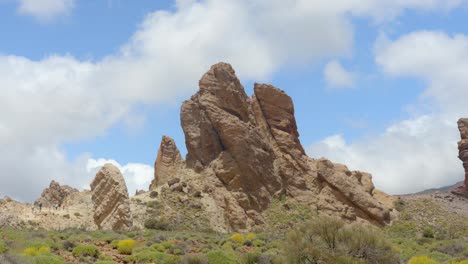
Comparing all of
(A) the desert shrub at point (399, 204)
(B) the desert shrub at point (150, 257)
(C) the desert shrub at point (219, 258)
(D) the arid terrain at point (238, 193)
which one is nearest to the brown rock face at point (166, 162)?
(D) the arid terrain at point (238, 193)

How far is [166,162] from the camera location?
5606cm

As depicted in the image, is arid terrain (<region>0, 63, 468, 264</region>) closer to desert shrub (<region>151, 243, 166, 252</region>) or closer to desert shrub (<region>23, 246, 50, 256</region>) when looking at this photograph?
desert shrub (<region>151, 243, 166, 252</region>)

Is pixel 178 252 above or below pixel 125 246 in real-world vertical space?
below

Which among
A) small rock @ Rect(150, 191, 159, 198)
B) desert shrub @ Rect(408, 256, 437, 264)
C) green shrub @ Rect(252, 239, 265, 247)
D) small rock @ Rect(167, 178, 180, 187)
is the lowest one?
desert shrub @ Rect(408, 256, 437, 264)

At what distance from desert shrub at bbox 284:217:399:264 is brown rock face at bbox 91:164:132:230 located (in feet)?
58.5

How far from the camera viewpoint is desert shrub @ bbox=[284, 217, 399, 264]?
18.3 m

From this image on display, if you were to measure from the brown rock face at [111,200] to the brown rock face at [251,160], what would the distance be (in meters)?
14.5

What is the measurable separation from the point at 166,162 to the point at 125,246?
100ft

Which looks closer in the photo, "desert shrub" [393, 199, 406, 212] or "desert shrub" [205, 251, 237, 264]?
"desert shrub" [205, 251, 237, 264]

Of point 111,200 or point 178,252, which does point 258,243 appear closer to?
point 178,252

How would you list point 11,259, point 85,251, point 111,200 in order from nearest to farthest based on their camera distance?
point 11,259 → point 85,251 → point 111,200

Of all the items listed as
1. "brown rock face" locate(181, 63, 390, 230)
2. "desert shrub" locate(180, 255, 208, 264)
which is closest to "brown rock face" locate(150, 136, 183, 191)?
"brown rock face" locate(181, 63, 390, 230)

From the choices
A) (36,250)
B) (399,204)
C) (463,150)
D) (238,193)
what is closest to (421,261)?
(36,250)

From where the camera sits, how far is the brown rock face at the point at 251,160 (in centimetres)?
5128
